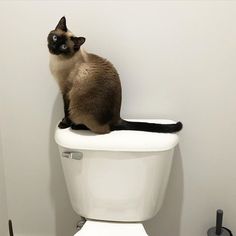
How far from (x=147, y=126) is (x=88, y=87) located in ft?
0.76

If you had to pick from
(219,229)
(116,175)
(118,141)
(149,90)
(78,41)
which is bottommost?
(219,229)

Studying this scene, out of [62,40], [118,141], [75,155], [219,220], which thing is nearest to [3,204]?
[75,155]

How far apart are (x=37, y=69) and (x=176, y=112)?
0.51m

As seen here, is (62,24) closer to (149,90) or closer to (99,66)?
(99,66)

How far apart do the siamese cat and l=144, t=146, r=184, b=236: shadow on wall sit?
225mm

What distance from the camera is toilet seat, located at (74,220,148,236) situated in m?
1.19

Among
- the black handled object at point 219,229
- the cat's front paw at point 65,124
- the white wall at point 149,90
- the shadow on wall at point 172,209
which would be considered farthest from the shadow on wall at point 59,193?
the black handled object at point 219,229

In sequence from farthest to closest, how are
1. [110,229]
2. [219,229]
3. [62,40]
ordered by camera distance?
[219,229] → [110,229] → [62,40]

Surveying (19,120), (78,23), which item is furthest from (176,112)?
(19,120)

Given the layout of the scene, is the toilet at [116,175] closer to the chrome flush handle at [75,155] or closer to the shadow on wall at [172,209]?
the chrome flush handle at [75,155]

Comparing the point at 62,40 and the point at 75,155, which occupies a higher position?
the point at 62,40

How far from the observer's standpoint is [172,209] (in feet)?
4.66

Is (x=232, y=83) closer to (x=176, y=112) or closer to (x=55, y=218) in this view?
(x=176, y=112)

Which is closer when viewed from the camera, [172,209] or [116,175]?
[116,175]
